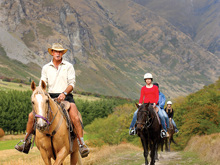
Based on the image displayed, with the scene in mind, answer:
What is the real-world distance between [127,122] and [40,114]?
195 ft

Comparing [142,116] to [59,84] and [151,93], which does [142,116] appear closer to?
[151,93]

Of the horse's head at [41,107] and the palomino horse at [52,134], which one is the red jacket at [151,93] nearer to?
the palomino horse at [52,134]

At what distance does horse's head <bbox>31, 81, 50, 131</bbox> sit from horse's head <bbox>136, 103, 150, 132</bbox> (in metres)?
6.53

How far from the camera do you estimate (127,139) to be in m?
60.2

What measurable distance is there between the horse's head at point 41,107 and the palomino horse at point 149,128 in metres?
6.80

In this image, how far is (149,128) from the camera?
14328 mm

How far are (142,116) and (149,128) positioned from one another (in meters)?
0.99

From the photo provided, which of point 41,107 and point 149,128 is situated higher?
point 41,107

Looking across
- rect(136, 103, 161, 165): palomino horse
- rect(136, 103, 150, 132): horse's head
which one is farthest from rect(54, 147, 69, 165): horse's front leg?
rect(136, 103, 161, 165): palomino horse

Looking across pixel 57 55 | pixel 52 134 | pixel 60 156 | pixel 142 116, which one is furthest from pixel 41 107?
pixel 142 116

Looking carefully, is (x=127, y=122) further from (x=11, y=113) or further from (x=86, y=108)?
(x=86, y=108)

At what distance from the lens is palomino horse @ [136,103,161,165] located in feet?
45.4

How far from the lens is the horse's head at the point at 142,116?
13505mm

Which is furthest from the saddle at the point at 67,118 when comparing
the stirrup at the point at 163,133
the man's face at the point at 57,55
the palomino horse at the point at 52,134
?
the stirrup at the point at 163,133
